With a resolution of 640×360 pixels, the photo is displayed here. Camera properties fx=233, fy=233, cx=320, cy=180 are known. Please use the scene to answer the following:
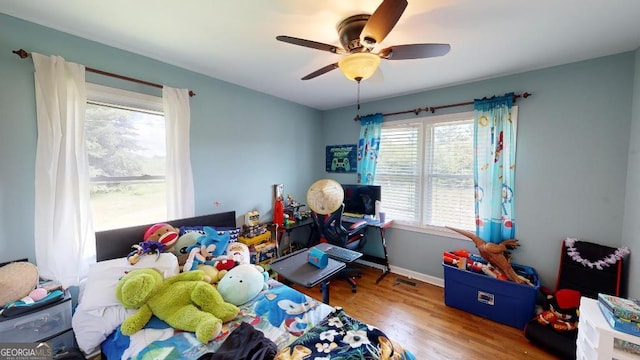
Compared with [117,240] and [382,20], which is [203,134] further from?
[382,20]

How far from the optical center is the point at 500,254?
7.36ft

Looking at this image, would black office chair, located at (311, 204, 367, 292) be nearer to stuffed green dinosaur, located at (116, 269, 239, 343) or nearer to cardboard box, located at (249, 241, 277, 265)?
cardboard box, located at (249, 241, 277, 265)

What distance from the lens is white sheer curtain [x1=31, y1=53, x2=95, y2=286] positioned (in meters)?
1.55

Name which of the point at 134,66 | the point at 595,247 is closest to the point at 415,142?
the point at 595,247

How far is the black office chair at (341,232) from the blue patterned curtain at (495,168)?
1.32 metres

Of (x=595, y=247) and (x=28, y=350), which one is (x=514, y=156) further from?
(x=28, y=350)

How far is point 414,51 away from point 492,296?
2288mm

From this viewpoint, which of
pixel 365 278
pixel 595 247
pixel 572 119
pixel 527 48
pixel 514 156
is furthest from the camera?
pixel 365 278

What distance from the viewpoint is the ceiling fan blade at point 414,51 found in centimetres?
132

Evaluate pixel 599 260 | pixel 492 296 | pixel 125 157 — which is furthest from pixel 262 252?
pixel 599 260

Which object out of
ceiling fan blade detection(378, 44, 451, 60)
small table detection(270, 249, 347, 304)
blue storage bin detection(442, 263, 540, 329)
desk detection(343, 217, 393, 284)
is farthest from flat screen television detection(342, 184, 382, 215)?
ceiling fan blade detection(378, 44, 451, 60)

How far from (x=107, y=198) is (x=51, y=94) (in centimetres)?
80

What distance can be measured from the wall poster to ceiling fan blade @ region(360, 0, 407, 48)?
7.65 ft

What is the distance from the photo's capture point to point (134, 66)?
6.46ft
